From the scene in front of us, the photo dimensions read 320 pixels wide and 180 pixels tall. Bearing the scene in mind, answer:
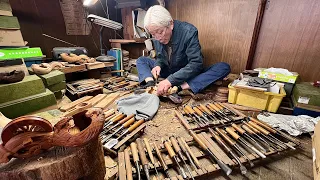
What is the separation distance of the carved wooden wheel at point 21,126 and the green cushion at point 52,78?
52.8 inches

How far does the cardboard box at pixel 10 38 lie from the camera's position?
59.4 inches

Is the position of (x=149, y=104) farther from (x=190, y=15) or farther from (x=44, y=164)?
(x=190, y=15)

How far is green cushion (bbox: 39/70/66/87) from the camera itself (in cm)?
163

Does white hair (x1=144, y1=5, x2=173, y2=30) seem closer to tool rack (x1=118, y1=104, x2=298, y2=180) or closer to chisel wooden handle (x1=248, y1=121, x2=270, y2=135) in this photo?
tool rack (x1=118, y1=104, x2=298, y2=180)

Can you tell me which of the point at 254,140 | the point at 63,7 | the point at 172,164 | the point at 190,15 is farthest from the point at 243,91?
the point at 63,7

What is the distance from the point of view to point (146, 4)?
2.81m

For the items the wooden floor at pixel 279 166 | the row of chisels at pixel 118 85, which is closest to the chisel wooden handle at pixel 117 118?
the wooden floor at pixel 279 166

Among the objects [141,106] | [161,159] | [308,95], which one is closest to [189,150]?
[161,159]

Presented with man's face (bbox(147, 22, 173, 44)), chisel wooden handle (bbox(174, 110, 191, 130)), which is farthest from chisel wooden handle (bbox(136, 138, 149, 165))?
man's face (bbox(147, 22, 173, 44))

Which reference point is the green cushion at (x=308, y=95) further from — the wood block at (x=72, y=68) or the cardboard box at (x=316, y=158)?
the wood block at (x=72, y=68)

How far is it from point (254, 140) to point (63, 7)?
317 cm

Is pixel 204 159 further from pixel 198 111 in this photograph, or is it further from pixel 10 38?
pixel 10 38

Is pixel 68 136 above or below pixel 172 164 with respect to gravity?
above

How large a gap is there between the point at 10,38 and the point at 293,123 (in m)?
2.87
